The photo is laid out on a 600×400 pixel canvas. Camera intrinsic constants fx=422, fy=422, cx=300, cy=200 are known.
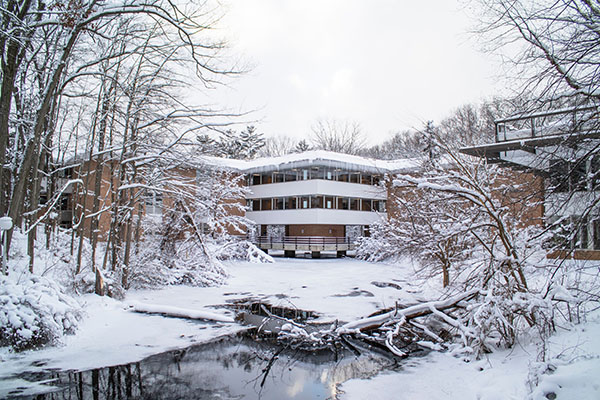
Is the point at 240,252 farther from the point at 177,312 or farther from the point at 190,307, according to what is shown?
the point at 177,312

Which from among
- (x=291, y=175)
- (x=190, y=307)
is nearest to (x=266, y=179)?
(x=291, y=175)

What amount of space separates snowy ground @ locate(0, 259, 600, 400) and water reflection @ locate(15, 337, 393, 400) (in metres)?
0.46

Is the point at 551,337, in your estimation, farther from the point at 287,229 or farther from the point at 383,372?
the point at 287,229

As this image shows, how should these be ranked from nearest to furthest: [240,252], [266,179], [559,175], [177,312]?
[559,175] < [177,312] < [240,252] < [266,179]

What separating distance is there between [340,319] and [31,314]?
281 inches

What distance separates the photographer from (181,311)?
1202cm

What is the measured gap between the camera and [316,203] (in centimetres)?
3394

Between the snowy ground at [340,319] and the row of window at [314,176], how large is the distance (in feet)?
58.0

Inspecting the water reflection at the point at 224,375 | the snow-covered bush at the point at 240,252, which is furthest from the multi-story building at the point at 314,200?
the water reflection at the point at 224,375

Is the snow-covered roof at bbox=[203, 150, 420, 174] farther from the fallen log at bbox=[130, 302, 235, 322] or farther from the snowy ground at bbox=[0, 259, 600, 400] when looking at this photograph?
the fallen log at bbox=[130, 302, 235, 322]

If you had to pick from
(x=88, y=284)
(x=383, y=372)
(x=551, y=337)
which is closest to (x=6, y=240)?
(x=88, y=284)

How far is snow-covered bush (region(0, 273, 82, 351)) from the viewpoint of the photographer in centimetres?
785

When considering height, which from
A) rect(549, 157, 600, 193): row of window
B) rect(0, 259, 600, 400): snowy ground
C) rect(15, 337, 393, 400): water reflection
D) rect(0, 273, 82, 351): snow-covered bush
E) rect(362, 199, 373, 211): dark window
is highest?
rect(362, 199, 373, 211): dark window

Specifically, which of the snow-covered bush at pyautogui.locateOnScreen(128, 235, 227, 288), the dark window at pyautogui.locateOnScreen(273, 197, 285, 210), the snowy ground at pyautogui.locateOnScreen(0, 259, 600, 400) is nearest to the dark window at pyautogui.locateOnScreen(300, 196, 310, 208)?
the dark window at pyautogui.locateOnScreen(273, 197, 285, 210)
